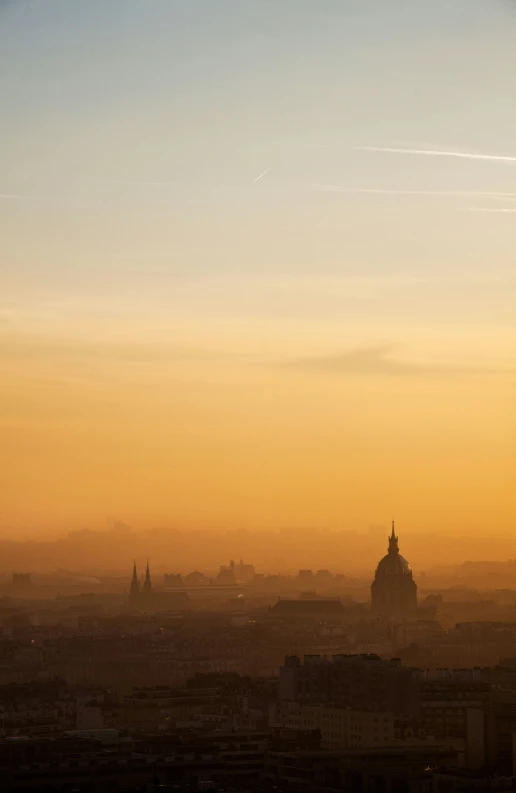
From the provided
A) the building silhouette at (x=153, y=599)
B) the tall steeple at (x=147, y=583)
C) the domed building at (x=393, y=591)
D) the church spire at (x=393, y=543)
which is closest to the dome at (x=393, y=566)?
the domed building at (x=393, y=591)

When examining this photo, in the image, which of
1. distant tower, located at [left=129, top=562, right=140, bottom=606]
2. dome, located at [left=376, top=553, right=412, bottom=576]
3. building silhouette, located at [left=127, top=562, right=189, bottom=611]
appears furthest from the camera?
building silhouette, located at [left=127, top=562, right=189, bottom=611]

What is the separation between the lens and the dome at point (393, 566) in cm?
2288

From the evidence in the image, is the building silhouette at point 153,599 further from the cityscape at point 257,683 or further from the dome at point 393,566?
the dome at point 393,566

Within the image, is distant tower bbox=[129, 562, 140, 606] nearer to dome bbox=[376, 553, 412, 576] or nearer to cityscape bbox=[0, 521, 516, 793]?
cityscape bbox=[0, 521, 516, 793]

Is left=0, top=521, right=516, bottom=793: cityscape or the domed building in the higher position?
the domed building

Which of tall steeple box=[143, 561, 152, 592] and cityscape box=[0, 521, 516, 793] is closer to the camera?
cityscape box=[0, 521, 516, 793]

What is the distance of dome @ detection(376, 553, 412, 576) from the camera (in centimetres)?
2288

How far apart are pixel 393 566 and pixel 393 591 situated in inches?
155

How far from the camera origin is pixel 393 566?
26484mm

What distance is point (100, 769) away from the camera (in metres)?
A: 10.4

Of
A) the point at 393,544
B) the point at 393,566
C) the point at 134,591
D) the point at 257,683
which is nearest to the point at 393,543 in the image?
the point at 393,544

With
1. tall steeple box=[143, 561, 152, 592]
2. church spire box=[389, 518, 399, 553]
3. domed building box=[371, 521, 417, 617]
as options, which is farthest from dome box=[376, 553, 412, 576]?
tall steeple box=[143, 561, 152, 592]

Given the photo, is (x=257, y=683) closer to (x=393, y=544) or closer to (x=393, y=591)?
(x=393, y=544)

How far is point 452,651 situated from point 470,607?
440 cm
